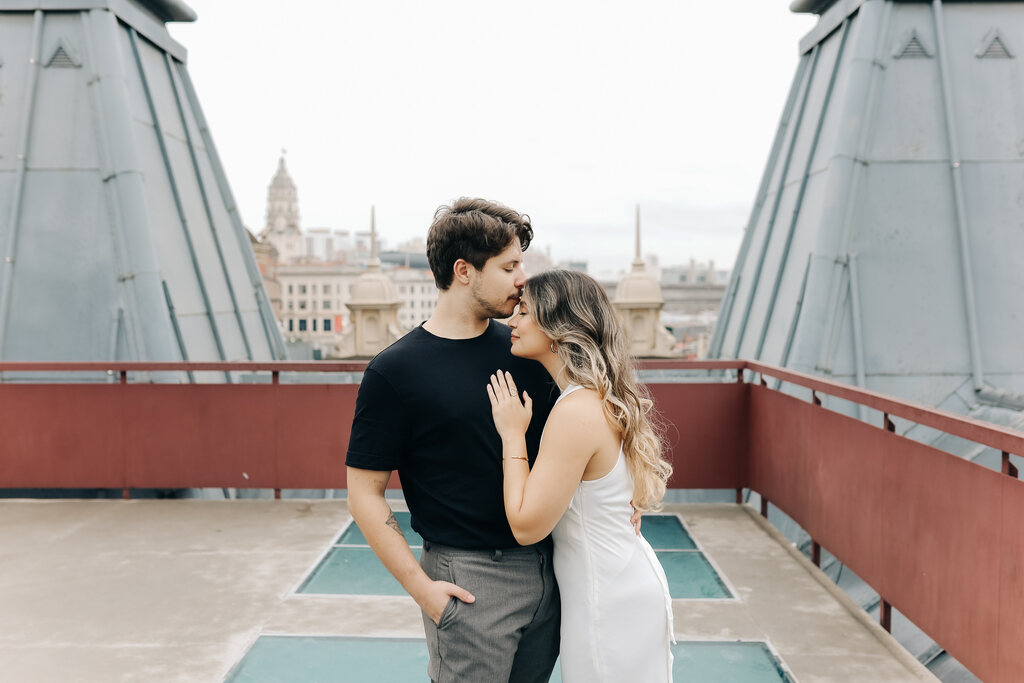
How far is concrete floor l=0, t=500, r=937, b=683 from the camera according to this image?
396 centimetres

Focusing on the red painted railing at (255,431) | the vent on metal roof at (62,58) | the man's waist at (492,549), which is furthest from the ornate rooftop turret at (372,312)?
the man's waist at (492,549)

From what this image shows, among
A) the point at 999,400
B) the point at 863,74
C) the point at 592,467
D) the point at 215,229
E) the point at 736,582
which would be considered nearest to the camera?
the point at 592,467

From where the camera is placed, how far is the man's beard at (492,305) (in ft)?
6.98

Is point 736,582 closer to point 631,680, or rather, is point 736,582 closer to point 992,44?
point 631,680

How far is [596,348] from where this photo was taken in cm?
207

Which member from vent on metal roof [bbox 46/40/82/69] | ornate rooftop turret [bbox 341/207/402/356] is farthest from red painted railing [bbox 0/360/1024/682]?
ornate rooftop turret [bbox 341/207/402/356]

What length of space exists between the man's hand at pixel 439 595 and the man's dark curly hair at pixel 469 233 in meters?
0.79

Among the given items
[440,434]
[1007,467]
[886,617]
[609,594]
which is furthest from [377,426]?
[886,617]

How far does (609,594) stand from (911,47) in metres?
7.91

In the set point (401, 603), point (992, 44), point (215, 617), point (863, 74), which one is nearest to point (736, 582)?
point (401, 603)

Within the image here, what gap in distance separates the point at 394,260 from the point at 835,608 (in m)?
152

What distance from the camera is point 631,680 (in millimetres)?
2100

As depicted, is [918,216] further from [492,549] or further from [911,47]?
[492,549]

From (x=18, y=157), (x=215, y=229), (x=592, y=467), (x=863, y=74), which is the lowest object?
(x=592, y=467)
